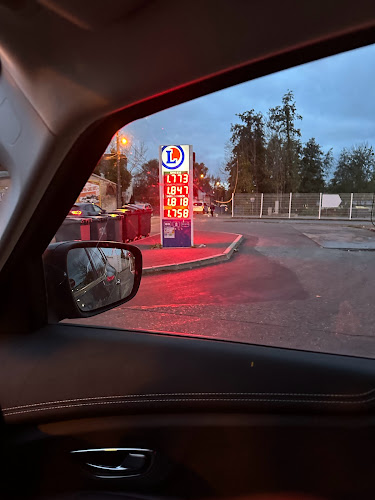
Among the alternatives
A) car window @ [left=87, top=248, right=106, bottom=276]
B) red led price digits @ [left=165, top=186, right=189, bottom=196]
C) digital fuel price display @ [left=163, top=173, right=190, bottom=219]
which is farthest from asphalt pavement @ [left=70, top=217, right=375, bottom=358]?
red led price digits @ [left=165, top=186, right=189, bottom=196]

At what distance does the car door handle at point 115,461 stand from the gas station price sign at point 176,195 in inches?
442

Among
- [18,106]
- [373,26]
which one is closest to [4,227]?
[18,106]

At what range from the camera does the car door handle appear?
54.7 inches

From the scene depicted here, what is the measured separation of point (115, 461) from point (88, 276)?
3.07ft

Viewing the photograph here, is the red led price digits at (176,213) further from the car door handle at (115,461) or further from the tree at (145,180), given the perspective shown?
the car door handle at (115,461)

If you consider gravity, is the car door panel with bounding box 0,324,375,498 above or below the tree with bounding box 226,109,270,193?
below

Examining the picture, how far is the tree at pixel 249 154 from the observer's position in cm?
858

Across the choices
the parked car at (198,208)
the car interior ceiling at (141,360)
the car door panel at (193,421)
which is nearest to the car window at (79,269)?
the car interior ceiling at (141,360)

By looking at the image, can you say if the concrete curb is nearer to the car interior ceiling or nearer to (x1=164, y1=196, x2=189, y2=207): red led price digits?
(x1=164, y1=196, x2=189, y2=207): red led price digits

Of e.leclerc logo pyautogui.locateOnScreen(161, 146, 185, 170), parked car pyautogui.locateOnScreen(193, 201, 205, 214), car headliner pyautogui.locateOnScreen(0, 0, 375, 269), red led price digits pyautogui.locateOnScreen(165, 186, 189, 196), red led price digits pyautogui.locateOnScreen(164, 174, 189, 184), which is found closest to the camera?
car headliner pyautogui.locateOnScreen(0, 0, 375, 269)

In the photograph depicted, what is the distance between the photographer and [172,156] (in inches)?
472

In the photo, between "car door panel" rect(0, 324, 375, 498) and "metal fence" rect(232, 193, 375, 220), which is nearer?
"car door panel" rect(0, 324, 375, 498)

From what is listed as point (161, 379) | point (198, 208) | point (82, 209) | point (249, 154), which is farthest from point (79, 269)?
point (198, 208)

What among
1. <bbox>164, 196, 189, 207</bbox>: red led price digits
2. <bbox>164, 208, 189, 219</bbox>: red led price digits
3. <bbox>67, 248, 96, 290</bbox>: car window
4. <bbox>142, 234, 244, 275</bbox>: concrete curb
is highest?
<bbox>164, 196, 189, 207</bbox>: red led price digits
